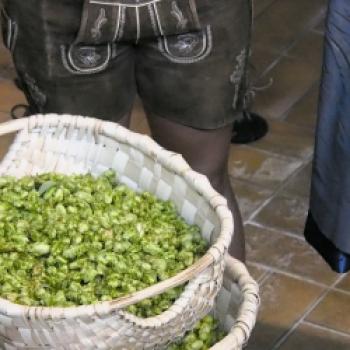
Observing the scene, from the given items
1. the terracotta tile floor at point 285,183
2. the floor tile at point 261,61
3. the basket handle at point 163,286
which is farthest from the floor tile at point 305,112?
the basket handle at point 163,286

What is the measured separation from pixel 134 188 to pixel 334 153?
326 mm

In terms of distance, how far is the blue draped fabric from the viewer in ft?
5.12

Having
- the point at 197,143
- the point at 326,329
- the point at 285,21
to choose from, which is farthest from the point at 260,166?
the point at 197,143

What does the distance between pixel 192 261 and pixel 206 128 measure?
0.45 metres

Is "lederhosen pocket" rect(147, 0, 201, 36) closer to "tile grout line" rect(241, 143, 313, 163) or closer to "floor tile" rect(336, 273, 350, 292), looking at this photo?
"floor tile" rect(336, 273, 350, 292)

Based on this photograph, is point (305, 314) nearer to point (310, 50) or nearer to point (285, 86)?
point (285, 86)

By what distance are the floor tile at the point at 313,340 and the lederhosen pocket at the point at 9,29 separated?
0.98 meters

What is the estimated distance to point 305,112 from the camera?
126 inches

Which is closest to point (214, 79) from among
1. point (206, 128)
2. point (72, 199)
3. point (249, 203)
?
point (206, 128)

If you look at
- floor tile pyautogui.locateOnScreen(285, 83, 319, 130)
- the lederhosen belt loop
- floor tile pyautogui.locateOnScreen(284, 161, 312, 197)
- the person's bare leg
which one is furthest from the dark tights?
floor tile pyautogui.locateOnScreen(285, 83, 319, 130)

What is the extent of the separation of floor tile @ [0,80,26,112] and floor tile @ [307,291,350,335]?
1253 mm

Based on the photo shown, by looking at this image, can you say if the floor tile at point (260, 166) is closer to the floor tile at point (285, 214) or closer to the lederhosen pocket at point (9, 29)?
the floor tile at point (285, 214)

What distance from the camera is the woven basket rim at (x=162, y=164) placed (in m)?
1.28

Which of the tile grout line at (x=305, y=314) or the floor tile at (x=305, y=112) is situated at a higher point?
the tile grout line at (x=305, y=314)
